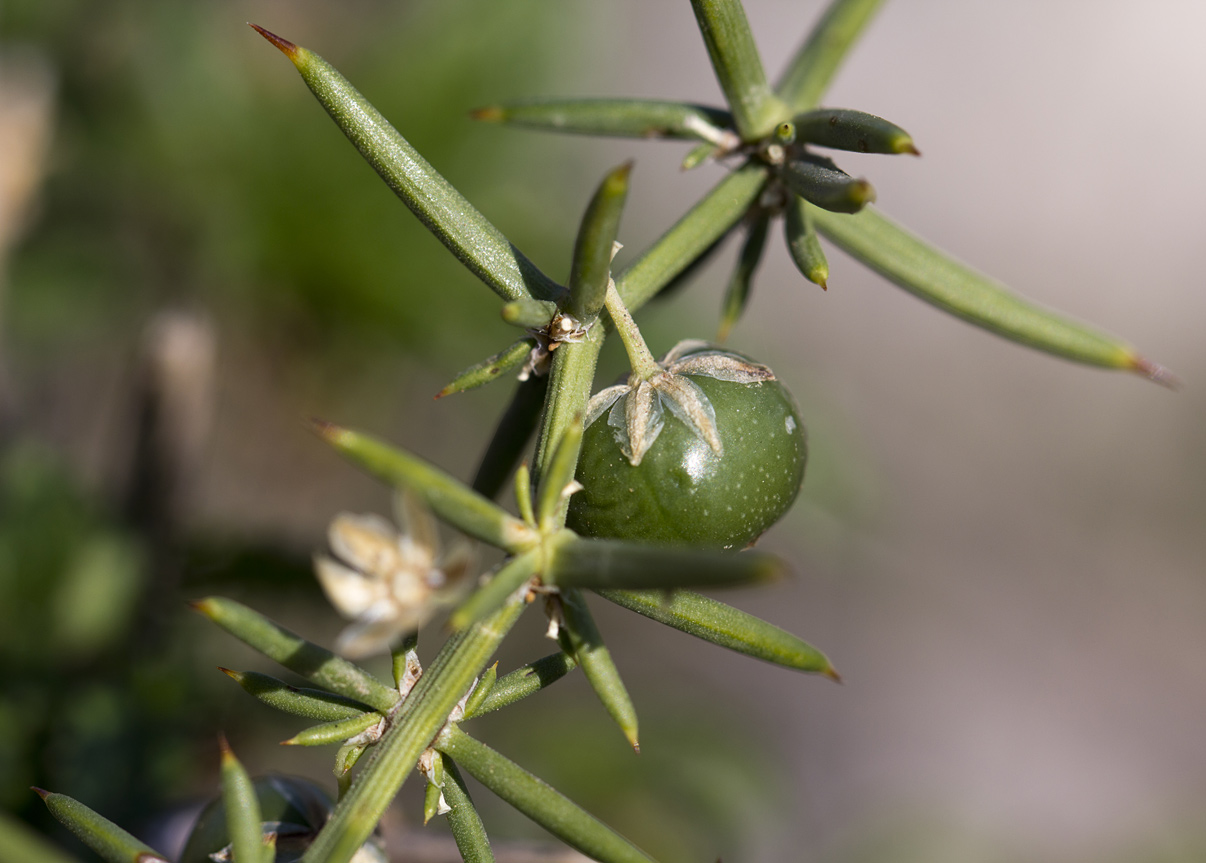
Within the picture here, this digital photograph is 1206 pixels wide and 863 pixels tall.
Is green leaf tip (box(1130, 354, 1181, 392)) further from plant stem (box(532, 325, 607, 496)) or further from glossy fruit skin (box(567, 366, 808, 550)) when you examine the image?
plant stem (box(532, 325, 607, 496))

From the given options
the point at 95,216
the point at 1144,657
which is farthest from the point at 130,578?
the point at 1144,657

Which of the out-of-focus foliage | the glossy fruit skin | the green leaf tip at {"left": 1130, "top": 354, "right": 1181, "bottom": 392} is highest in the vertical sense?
the green leaf tip at {"left": 1130, "top": 354, "right": 1181, "bottom": 392}

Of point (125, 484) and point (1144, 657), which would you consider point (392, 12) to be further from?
point (1144, 657)

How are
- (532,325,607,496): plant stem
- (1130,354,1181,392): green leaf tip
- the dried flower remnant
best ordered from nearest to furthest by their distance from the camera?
the dried flower remnant
(532,325,607,496): plant stem
(1130,354,1181,392): green leaf tip

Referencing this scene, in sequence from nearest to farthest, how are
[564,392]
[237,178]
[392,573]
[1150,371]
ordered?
1. [392,573]
2. [564,392]
3. [1150,371]
4. [237,178]

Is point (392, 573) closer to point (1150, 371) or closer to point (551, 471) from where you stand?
point (551, 471)

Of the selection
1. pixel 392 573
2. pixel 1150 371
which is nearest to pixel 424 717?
pixel 392 573

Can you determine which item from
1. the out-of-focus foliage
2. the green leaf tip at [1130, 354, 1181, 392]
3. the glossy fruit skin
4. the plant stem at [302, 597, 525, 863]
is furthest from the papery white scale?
the out-of-focus foliage
